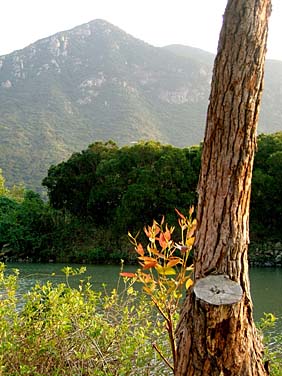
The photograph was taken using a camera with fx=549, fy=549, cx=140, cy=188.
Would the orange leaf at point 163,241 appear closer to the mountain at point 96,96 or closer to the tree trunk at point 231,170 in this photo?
the tree trunk at point 231,170

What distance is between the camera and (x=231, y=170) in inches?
99.0

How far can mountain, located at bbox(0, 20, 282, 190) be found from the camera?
50750 mm

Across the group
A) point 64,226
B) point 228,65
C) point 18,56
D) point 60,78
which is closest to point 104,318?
point 228,65

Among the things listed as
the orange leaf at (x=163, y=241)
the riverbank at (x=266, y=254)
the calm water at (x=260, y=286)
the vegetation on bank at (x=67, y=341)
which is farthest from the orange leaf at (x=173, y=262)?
the riverbank at (x=266, y=254)

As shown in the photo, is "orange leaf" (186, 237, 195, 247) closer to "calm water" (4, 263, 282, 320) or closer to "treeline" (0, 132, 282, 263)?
"calm water" (4, 263, 282, 320)

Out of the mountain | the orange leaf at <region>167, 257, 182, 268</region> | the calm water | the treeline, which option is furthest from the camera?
the mountain

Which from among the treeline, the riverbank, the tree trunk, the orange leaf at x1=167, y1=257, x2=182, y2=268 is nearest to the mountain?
the treeline

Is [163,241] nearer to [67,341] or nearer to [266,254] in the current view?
[67,341]

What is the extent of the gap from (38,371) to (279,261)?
20.2m

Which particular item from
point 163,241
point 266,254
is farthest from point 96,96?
point 163,241

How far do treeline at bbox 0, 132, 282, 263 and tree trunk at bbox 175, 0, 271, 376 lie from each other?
2058 cm

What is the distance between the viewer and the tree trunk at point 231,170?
248 centimetres

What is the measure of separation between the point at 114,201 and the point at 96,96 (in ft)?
132

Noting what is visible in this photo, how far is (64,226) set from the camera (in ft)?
90.3
